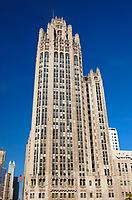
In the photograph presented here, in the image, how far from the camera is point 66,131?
132m

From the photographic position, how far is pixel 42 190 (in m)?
114

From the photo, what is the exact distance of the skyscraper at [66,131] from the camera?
119m

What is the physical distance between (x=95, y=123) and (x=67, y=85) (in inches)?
1177

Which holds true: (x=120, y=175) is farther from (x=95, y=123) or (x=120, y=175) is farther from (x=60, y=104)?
(x=60, y=104)

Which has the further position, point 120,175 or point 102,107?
point 102,107

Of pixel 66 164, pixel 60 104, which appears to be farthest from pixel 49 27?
pixel 66 164

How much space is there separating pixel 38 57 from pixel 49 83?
23.7 metres

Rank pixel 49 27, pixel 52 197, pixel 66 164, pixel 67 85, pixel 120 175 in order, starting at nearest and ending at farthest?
pixel 52 197 → pixel 66 164 → pixel 120 175 → pixel 67 85 → pixel 49 27

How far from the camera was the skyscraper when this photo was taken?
389ft

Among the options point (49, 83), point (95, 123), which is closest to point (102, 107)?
point (95, 123)

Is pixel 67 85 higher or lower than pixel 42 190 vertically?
higher

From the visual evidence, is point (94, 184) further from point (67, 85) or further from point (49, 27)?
point (49, 27)

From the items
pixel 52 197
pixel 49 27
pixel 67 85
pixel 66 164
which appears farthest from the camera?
pixel 49 27

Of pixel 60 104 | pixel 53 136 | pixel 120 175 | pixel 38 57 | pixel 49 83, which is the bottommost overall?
pixel 120 175
